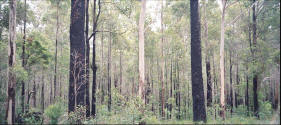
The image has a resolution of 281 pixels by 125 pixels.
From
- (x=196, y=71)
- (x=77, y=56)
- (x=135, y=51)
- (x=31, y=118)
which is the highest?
(x=135, y=51)

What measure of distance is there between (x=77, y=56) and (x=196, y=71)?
15.7 feet

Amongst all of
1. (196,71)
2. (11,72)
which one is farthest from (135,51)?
(11,72)

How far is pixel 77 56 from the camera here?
25.4 ft

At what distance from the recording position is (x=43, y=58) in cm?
1291

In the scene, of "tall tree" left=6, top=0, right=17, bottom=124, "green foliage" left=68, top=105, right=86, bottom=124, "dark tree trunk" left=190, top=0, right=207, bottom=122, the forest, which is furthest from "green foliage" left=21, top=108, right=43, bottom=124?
"dark tree trunk" left=190, top=0, right=207, bottom=122

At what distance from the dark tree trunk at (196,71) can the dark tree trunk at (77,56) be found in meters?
4.50

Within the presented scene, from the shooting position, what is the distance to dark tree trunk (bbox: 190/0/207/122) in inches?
290

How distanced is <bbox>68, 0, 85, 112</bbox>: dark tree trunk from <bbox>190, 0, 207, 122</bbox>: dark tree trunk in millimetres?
4502

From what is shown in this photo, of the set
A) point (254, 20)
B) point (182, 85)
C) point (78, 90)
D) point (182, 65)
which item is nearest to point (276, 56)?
point (78, 90)

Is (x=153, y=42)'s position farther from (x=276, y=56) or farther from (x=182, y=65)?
(x=276, y=56)

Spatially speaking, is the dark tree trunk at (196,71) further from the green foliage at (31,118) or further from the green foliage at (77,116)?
the green foliage at (31,118)

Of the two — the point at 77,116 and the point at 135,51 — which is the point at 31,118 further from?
the point at 135,51

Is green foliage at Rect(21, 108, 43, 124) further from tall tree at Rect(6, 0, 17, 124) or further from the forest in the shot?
tall tree at Rect(6, 0, 17, 124)

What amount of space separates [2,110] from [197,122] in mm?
9613
